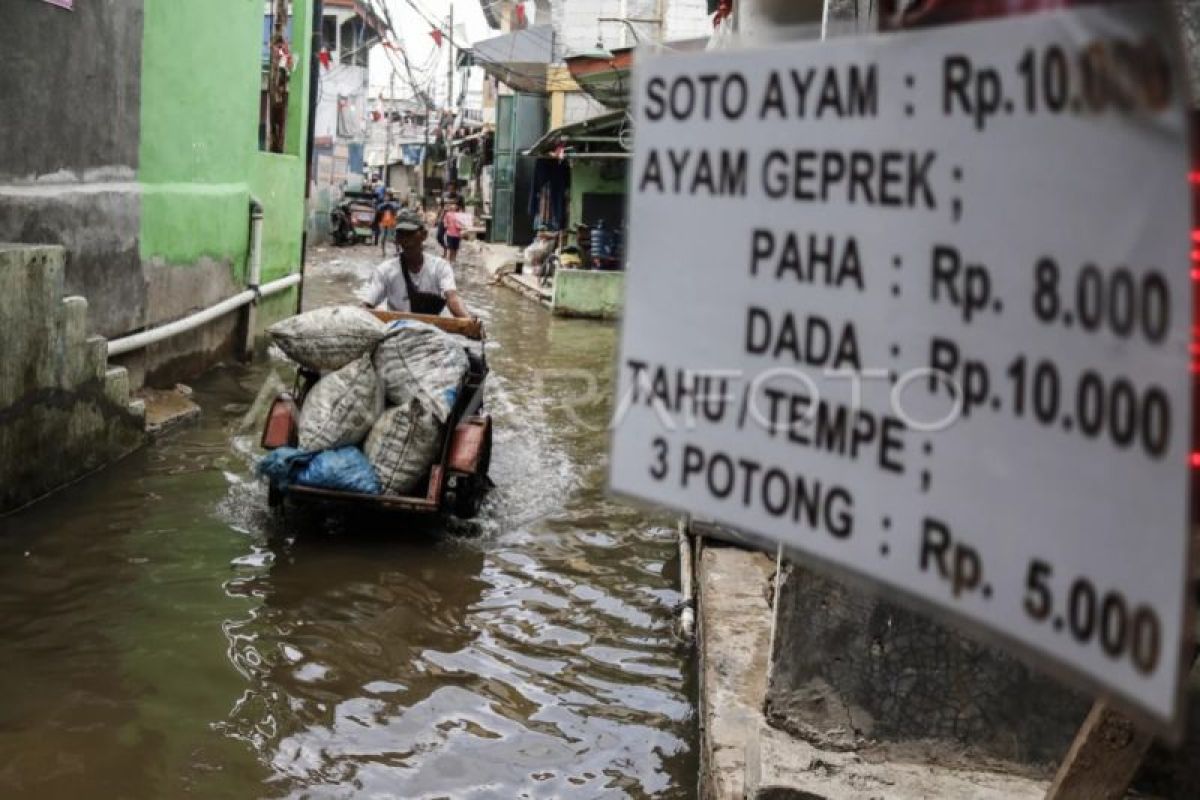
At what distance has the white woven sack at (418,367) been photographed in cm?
698

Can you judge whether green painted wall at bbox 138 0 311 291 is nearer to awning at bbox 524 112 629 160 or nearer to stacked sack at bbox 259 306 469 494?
stacked sack at bbox 259 306 469 494

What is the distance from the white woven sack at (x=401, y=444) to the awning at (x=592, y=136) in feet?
51.4

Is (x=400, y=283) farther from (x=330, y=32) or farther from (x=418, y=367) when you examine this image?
(x=330, y=32)

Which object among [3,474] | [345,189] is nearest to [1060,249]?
[3,474]

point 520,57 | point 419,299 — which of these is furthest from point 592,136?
point 419,299

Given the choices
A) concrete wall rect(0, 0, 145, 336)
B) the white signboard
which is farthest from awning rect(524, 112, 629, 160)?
the white signboard

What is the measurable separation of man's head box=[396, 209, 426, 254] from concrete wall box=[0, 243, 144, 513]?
2023 mm

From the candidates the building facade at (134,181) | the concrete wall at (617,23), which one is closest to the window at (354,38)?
the concrete wall at (617,23)

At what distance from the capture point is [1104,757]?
8.29ft

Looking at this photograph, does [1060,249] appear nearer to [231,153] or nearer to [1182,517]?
[1182,517]

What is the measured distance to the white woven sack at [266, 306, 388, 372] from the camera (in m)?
6.89

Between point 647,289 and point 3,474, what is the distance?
5.99 metres

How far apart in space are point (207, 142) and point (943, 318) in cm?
1172

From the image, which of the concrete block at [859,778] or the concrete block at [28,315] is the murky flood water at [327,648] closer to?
the concrete block at [28,315]
